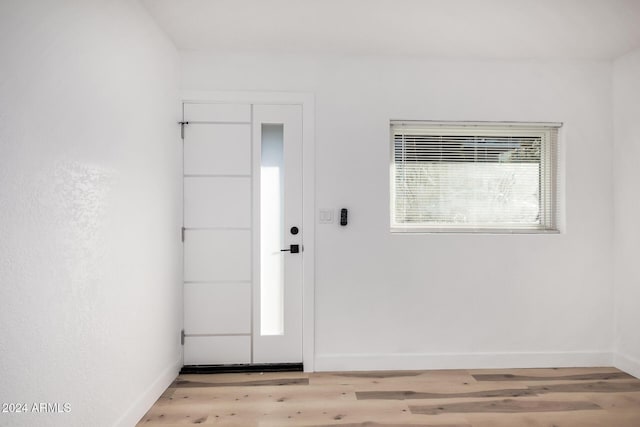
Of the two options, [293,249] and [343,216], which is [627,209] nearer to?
[343,216]

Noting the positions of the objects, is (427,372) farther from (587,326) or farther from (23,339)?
(23,339)

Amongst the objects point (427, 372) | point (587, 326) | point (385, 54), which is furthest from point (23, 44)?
point (587, 326)

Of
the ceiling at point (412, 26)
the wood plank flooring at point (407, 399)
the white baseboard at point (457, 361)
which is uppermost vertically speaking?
the ceiling at point (412, 26)

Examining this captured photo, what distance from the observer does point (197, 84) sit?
3.04 m

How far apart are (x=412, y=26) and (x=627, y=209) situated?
7.67 ft

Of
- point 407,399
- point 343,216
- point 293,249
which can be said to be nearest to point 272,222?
point 293,249

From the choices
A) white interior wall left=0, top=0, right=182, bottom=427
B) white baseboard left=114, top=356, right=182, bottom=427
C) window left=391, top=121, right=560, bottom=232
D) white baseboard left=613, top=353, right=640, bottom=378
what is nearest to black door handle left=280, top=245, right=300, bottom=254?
window left=391, top=121, right=560, bottom=232

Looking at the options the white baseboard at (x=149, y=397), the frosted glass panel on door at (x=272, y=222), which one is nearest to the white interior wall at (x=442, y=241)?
the frosted glass panel on door at (x=272, y=222)

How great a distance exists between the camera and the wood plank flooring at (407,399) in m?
2.30

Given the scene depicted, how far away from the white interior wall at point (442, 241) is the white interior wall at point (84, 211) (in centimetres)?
95

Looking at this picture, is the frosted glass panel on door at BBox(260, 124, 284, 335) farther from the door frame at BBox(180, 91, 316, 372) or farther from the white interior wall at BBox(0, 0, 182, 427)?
the white interior wall at BBox(0, 0, 182, 427)

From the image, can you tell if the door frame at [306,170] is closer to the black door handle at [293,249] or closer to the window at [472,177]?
the black door handle at [293,249]

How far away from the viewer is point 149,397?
2436 mm

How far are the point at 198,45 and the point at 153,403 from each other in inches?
105
